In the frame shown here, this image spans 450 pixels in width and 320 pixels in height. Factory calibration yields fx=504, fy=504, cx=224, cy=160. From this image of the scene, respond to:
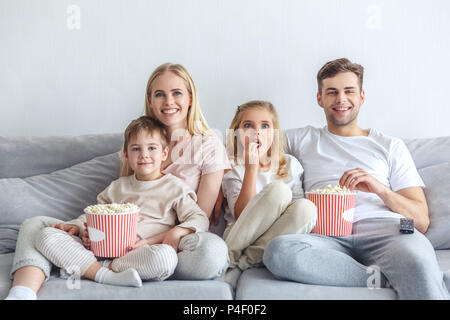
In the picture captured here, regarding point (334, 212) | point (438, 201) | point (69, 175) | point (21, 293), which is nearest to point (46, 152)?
point (69, 175)

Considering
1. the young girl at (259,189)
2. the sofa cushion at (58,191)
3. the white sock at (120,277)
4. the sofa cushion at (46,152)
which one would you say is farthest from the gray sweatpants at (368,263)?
the sofa cushion at (46,152)

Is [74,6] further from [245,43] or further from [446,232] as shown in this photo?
[446,232]

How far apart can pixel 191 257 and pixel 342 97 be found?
3.24 feet

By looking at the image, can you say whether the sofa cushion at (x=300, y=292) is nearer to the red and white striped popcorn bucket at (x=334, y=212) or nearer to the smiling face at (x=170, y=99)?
the red and white striped popcorn bucket at (x=334, y=212)

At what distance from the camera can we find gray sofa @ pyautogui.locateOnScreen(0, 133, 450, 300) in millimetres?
1520

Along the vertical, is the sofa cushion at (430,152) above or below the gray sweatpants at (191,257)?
above

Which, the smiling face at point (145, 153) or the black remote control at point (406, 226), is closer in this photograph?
the black remote control at point (406, 226)

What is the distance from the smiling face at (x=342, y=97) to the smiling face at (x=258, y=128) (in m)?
0.27

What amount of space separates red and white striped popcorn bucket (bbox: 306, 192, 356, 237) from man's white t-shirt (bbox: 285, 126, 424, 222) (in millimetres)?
177

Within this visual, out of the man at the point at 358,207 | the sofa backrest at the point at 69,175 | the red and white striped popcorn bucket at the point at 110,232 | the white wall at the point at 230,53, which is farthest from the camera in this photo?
the white wall at the point at 230,53

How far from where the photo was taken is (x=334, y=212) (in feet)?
5.79

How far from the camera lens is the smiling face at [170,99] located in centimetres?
207

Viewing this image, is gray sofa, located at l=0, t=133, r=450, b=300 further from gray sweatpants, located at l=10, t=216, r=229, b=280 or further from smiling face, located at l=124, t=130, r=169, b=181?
smiling face, located at l=124, t=130, r=169, b=181

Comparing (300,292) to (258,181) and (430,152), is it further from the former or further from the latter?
(430,152)
